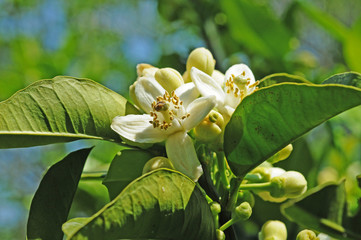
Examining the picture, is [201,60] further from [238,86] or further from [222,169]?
[222,169]

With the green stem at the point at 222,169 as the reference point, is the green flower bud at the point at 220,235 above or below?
below

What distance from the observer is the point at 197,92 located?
0.95 metres

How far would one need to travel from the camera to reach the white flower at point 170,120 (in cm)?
85

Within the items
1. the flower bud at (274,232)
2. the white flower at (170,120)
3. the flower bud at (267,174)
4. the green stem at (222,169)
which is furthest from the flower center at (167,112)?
the flower bud at (274,232)

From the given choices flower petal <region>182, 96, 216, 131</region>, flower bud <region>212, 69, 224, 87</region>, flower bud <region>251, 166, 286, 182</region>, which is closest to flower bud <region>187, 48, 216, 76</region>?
flower bud <region>212, 69, 224, 87</region>

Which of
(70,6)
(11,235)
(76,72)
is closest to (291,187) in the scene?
(76,72)

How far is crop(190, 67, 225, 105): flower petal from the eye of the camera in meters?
0.92

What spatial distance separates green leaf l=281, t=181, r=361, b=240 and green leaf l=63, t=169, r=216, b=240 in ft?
0.54

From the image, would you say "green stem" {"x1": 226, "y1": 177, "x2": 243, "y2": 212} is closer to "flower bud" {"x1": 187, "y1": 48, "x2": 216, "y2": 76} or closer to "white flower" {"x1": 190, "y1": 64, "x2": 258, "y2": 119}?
"white flower" {"x1": 190, "y1": 64, "x2": 258, "y2": 119}

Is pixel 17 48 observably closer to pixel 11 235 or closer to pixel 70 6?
pixel 11 235

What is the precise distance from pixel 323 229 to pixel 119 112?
0.48m

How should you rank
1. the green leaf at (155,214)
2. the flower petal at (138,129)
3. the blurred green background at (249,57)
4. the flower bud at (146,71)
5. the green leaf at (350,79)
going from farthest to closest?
1. the blurred green background at (249,57)
2. the flower bud at (146,71)
3. the flower petal at (138,129)
4. the green leaf at (350,79)
5. the green leaf at (155,214)

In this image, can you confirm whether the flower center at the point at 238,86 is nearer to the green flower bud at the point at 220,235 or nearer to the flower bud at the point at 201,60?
the flower bud at the point at 201,60

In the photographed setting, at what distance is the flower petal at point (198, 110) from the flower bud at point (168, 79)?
0.08 m
